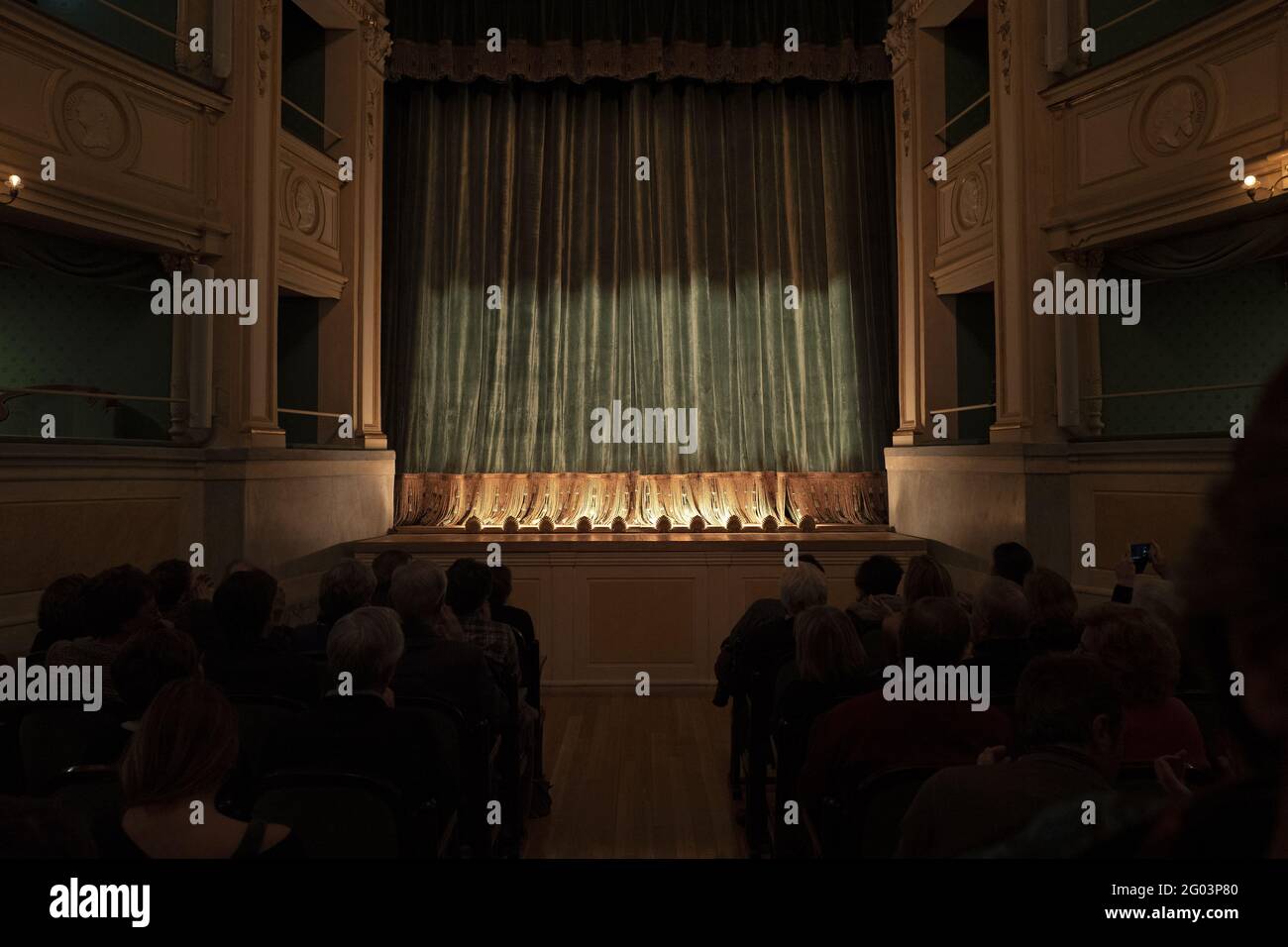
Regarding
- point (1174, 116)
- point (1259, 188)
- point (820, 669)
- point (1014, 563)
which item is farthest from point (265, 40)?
point (1259, 188)

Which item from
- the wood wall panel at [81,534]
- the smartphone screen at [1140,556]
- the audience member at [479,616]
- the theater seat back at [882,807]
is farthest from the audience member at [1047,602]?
the wood wall panel at [81,534]

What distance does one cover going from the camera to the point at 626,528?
10047mm

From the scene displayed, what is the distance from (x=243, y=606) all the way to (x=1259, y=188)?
6227 mm

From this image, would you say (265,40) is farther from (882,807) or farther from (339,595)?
(882,807)

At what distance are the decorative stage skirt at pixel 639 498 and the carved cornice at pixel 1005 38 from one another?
409cm

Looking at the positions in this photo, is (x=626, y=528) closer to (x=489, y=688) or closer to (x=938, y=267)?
(x=938, y=267)

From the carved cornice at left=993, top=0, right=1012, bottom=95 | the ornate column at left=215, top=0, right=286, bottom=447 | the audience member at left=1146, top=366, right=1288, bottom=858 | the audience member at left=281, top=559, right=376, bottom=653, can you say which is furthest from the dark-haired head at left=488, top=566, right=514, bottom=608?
the carved cornice at left=993, top=0, right=1012, bottom=95

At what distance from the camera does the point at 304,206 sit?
28.8 feet

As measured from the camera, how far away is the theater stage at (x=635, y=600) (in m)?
7.95

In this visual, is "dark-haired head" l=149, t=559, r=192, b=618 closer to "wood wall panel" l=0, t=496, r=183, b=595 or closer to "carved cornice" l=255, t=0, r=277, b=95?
"wood wall panel" l=0, t=496, r=183, b=595

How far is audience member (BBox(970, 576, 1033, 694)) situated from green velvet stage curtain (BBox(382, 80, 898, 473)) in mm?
6906

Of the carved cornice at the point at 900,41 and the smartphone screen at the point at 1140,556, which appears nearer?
the smartphone screen at the point at 1140,556

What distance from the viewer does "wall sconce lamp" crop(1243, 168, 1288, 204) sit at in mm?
5883

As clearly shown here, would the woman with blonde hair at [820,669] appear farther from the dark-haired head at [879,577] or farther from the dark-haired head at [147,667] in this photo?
the dark-haired head at [147,667]
